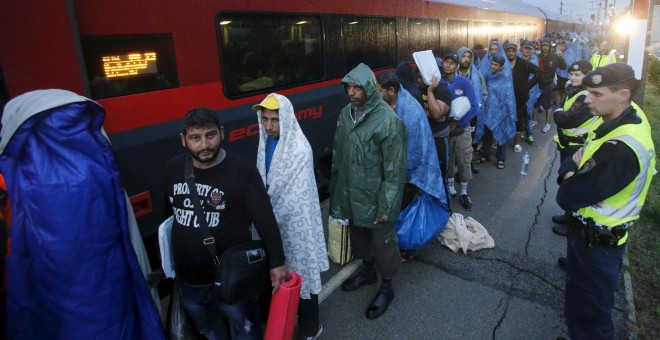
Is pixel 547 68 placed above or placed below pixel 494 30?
below

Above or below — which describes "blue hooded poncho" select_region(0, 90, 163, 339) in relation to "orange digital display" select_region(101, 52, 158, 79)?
below

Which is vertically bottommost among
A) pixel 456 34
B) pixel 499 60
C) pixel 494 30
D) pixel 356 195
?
pixel 356 195

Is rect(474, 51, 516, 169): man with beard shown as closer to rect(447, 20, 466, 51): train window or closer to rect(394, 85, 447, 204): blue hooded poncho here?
rect(447, 20, 466, 51): train window

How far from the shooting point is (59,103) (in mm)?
1581

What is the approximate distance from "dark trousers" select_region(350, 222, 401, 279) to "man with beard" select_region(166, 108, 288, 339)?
1039 millimetres

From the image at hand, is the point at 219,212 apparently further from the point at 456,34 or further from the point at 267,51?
the point at 456,34

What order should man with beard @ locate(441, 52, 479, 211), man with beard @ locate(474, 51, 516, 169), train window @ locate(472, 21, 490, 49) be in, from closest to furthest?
1. man with beard @ locate(441, 52, 479, 211)
2. man with beard @ locate(474, 51, 516, 169)
3. train window @ locate(472, 21, 490, 49)

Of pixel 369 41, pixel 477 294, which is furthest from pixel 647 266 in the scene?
pixel 369 41

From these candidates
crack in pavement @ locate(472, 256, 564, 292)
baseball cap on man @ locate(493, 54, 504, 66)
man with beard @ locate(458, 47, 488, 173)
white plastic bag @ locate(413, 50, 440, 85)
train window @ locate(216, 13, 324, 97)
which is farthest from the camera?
baseball cap on man @ locate(493, 54, 504, 66)

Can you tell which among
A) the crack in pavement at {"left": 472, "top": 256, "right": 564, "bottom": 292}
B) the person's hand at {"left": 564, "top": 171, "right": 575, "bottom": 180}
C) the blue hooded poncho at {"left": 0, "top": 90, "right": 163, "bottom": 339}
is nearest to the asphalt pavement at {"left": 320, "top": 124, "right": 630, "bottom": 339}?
the crack in pavement at {"left": 472, "top": 256, "right": 564, "bottom": 292}

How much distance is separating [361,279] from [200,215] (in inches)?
68.3

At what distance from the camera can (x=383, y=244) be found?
2965 mm

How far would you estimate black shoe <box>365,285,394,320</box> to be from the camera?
2979 mm

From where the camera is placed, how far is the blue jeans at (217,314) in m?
2.11
